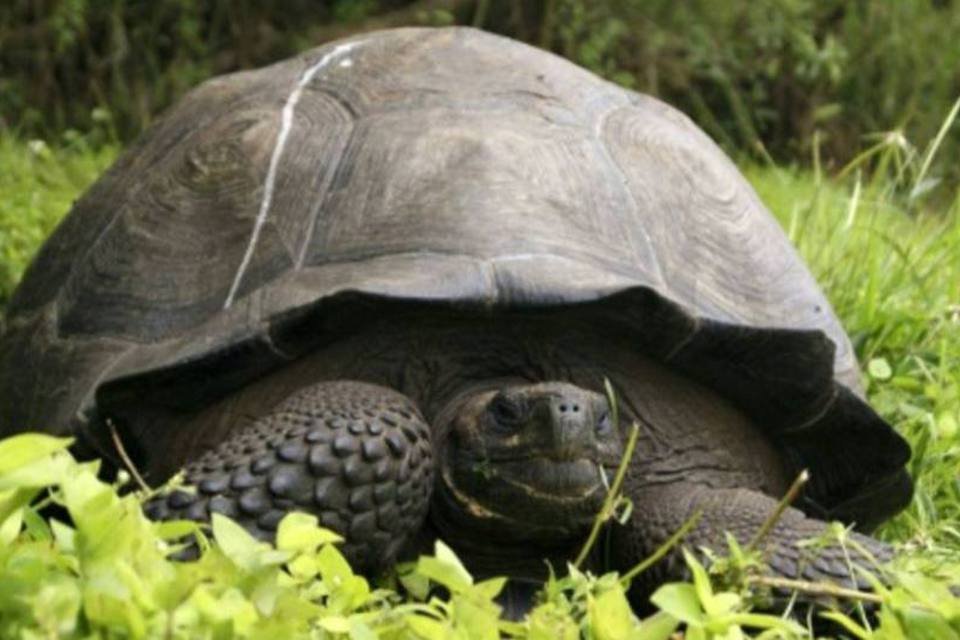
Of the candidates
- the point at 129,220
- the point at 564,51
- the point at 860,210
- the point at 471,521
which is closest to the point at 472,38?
the point at 129,220

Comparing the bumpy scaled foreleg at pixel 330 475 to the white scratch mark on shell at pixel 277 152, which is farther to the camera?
the white scratch mark on shell at pixel 277 152

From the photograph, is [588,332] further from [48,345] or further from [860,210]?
[860,210]

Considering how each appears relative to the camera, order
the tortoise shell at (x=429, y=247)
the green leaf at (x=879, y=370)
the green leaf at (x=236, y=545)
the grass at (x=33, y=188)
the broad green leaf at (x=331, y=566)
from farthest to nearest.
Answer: the grass at (x=33, y=188)
the green leaf at (x=879, y=370)
the tortoise shell at (x=429, y=247)
the broad green leaf at (x=331, y=566)
the green leaf at (x=236, y=545)

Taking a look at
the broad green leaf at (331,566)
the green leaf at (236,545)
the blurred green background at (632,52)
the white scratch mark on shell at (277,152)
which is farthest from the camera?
the blurred green background at (632,52)

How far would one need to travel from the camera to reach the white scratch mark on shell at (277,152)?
349 centimetres

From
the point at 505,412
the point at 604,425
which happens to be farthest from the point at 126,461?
the point at 604,425

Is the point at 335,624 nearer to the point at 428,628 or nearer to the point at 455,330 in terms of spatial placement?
the point at 428,628

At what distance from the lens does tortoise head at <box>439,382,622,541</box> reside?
10.6 feet

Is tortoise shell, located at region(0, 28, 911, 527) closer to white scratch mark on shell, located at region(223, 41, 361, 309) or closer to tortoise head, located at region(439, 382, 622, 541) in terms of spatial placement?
white scratch mark on shell, located at region(223, 41, 361, 309)

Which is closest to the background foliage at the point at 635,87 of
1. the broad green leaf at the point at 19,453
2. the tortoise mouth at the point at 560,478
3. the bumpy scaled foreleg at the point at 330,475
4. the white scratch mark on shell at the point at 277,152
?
the broad green leaf at the point at 19,453

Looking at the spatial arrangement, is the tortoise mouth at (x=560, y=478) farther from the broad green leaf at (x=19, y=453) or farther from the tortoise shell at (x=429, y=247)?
the broad green leaf at (x=19, y=453)

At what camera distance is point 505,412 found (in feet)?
10.9

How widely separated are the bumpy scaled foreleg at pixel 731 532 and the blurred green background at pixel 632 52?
214 inches

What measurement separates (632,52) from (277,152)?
6.57 m
